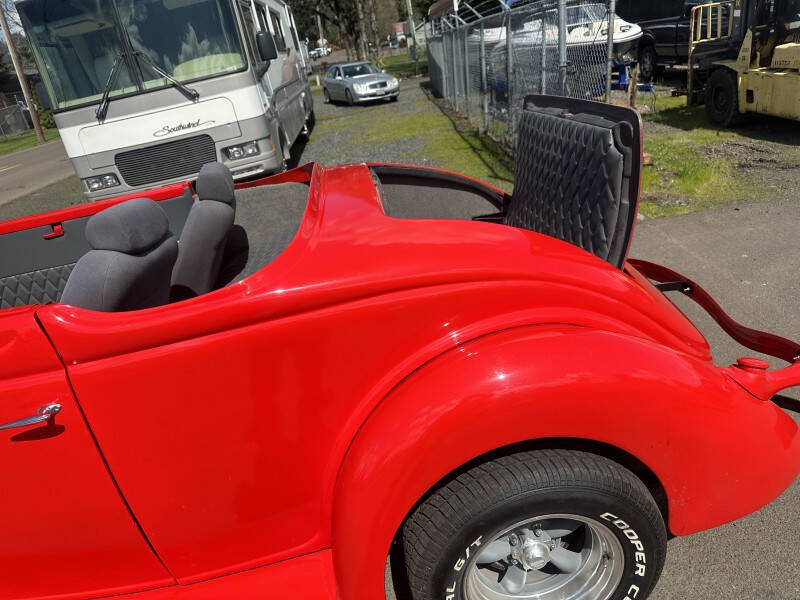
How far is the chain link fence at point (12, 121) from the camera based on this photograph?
31.8 m

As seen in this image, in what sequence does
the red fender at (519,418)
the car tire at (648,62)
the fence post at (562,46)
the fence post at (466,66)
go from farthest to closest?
the car tire at (648,62) → the fence post at (466,66) → the fence post at (562,46) → the red fender at (519,418)

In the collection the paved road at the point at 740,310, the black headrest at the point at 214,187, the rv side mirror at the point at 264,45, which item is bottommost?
the paved road at the point at 740,310

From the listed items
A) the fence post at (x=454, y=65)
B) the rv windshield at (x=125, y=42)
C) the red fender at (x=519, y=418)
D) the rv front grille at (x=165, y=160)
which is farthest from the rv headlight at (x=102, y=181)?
the fence post at (x=454, y=65)

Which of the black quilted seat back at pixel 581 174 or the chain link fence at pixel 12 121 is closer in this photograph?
the black quilted seat back at pixel 581 174

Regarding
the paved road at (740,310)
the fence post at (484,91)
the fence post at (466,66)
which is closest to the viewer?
the paved road at (740,310)

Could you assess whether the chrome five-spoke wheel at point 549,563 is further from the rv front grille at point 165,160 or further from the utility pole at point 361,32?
the utility pole at point 361,32

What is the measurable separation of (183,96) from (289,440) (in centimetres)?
659

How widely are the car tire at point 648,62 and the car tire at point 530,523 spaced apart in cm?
1633

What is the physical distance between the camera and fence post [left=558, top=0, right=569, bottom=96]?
19.4ft

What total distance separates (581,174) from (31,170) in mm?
18829

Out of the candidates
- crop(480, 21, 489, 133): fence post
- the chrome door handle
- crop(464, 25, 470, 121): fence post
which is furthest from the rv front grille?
the chrome door handle

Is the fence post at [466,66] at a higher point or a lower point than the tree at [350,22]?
lower

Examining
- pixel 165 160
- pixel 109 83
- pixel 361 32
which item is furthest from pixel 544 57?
pixel 361 32

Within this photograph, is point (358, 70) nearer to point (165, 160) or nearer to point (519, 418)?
point (165, 160)
